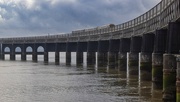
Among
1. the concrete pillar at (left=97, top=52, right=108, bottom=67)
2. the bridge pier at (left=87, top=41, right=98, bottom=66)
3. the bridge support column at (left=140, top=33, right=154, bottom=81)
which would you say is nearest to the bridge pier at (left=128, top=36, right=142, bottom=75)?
the bridge support column at (left=140, top=33, right=154, bottom=81)

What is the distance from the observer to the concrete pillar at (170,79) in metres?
30.2

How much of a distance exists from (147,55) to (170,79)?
64.6ft

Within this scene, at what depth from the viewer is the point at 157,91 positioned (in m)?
38.2

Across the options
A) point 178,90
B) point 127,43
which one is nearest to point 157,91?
point 178,90

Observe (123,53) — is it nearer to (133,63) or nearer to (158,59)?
(133,63)

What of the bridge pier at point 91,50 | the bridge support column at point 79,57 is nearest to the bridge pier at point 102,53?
the bridge pier at point 91,50

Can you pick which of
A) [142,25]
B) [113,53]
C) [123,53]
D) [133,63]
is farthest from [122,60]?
[142,25]

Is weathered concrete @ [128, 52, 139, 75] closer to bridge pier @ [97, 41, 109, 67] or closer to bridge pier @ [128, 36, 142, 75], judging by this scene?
bridge pier @ [128, 36, 142, 75]

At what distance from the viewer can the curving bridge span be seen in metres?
32.0

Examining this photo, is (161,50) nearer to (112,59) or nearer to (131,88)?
(131,88)

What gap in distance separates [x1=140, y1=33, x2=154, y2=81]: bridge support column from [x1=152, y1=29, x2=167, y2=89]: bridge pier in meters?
9.67

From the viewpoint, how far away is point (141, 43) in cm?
6000

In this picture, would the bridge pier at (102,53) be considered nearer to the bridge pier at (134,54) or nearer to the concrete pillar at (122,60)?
the concrete pillar at (122,60)

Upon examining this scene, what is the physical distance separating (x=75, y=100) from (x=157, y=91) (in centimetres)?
959
